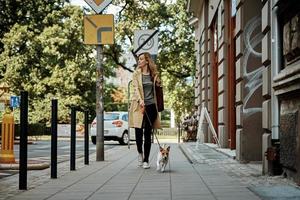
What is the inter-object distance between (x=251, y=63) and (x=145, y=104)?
7.23ft

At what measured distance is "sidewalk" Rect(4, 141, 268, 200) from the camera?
6727 mm

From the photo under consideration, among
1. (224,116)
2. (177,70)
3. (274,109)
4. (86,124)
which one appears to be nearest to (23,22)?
(177,70)

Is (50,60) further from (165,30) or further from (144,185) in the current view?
(144,185)

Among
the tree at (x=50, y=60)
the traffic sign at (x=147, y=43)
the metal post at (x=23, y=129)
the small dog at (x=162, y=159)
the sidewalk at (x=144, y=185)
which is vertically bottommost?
the sidewalk at (x=144, y=185)

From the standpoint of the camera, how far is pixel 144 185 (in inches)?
305

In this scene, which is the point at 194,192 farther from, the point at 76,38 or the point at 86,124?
the point at 76,38

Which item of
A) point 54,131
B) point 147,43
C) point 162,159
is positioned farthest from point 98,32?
point 54,131

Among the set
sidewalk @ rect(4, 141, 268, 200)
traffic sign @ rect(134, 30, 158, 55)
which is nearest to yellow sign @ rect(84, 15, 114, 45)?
A: traffic sign @ rect(134, 30, 158, 55)

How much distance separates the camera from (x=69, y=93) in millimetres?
50781

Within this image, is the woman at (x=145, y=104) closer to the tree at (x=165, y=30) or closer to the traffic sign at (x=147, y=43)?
the traffic sign at (x=147, y=43)

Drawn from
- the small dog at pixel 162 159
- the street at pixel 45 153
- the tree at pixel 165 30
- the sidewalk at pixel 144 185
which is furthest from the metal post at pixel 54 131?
the tree at pixel 165 30

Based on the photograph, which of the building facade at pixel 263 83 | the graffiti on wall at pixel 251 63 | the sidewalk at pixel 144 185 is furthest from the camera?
the graffiti on wall at pixel 251 63

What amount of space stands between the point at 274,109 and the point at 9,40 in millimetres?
38466

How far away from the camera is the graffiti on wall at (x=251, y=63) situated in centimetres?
1088
